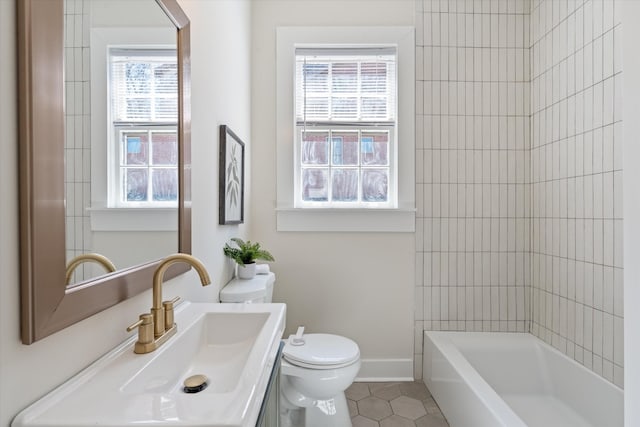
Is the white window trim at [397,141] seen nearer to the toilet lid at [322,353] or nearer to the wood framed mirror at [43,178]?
the toilet lid at [322,353]

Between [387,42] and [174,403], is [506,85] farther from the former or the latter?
[174,403]

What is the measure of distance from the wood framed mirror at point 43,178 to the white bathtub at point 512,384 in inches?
59.3

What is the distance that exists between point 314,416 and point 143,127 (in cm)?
153

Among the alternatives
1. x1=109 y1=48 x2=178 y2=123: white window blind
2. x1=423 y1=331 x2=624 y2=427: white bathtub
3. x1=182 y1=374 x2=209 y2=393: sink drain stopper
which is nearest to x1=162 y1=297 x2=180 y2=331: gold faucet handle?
x1=182 y1=374 x2=209 y2=393: sink drain stopper

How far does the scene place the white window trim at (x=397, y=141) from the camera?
2252mm

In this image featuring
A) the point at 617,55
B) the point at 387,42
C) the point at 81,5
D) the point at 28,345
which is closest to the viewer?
the point at 28,345

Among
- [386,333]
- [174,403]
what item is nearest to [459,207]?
[386,333]

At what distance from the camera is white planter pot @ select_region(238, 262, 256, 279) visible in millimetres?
1782

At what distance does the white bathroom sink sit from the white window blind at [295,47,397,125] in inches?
61.6

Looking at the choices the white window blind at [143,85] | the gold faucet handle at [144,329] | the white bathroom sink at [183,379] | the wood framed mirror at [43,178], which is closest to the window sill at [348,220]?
the white bathroom sink at [183,379]

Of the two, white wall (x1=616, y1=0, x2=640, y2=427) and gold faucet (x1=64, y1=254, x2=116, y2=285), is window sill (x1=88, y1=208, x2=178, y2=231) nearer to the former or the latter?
gold faucet (x1=64, y1=254, x2=116, y2=285)

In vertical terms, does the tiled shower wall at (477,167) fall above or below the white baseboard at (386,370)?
above

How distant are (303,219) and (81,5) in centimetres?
169

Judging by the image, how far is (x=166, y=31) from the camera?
3.45 feet
